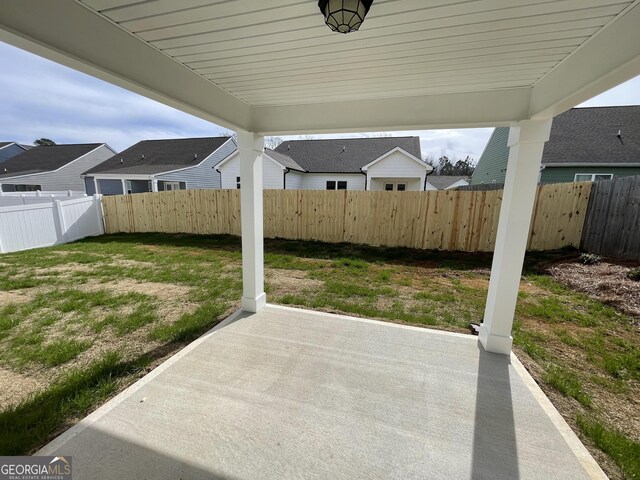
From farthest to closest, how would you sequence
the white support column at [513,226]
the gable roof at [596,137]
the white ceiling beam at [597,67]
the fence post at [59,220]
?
the gable roof at [596,137] → the fence post at [59,220] → the white support column at [513,226] → the white ceiling beam at [597,67]

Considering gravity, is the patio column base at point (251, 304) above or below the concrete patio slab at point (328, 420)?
→ above

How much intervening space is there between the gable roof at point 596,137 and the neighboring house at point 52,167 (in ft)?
89.2

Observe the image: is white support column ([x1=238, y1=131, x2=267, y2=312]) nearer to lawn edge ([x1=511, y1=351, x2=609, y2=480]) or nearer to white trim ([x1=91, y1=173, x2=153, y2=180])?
lawn edge ([x1=511, y1=351, x2=609, y2=480])

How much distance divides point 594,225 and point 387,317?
6.03 metres

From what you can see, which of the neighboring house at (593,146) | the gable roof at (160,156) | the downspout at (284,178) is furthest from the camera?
the gable roof at (160,156)

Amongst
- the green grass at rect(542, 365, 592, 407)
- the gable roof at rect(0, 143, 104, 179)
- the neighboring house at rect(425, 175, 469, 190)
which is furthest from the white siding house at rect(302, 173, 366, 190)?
the gable roof at rect(0, 143, 104, 179)

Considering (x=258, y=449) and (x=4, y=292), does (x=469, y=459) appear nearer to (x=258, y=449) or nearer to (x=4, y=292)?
(x=258, y=449)

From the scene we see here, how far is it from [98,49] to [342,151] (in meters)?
A: 15.1

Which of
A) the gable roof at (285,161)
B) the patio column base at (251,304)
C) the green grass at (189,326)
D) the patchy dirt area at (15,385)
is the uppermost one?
the gable roof at (285,161)

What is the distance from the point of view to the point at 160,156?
1597 centimetres

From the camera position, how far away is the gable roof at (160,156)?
14.8 meters

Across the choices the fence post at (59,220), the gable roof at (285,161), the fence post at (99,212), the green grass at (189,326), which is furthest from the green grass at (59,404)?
the gable roof at (285,161)

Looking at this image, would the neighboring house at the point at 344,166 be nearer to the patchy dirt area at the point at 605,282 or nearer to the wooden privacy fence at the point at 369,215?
the wooden privacy fence at the point at 369,215

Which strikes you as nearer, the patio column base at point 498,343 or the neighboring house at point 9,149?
the patio column base at point 498,343
